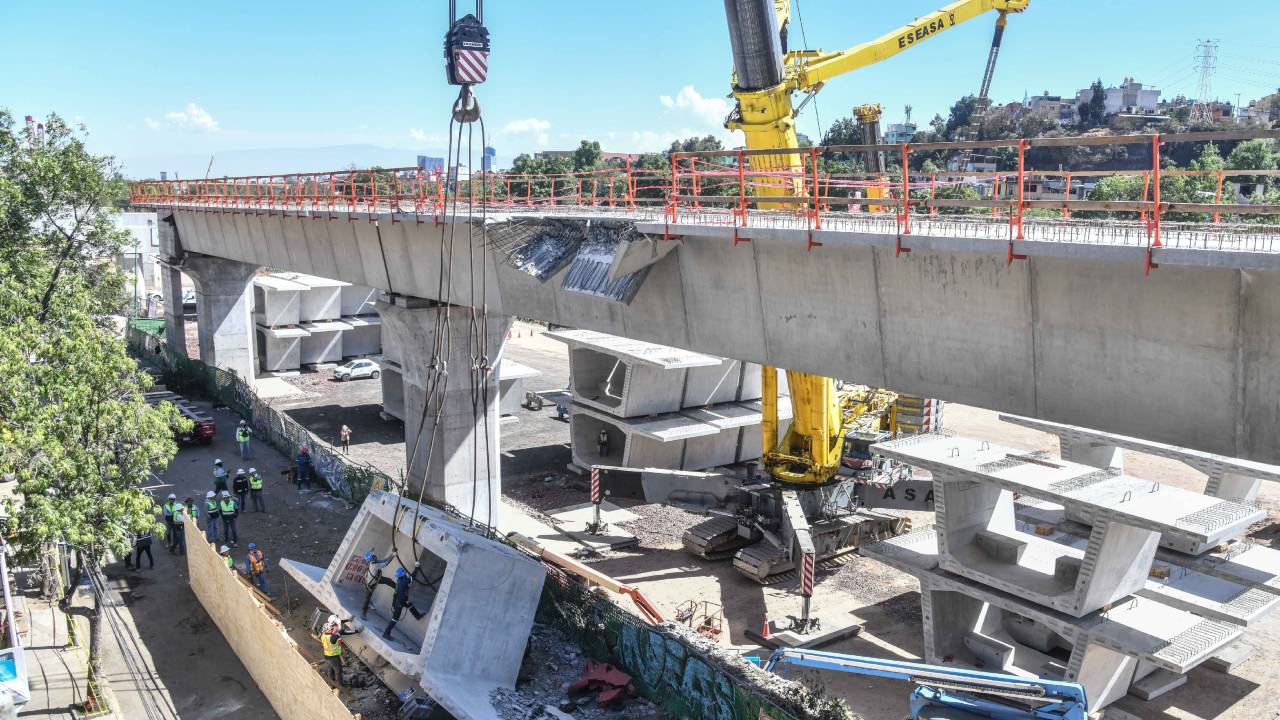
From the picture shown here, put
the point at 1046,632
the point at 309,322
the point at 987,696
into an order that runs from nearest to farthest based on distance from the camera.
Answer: the point at 987,696, the point at 1046,632, the point at 309,322

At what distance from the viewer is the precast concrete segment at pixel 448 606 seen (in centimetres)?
1459

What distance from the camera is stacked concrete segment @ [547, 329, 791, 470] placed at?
29219 mm

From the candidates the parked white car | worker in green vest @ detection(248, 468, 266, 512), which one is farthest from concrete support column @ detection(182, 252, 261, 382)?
worker in green vest @ detection(248, 468, 266, 512)

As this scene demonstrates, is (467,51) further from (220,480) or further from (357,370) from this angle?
(357,370)

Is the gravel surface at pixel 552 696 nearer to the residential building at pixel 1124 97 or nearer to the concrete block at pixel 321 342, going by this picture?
the concrete block at pixel 321 342

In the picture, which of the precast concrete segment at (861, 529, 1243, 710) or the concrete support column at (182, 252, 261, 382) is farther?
the concrete support column at (182, 252, 261, 382)

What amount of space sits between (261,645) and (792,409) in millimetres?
13326

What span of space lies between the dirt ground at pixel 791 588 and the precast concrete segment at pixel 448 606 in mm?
4958

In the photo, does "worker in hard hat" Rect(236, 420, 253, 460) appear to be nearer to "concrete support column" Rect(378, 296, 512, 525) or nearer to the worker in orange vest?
"concrete support column" Rect(378, 296, 512, 525)

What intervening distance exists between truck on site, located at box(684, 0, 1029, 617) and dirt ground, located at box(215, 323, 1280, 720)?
2.46 feet

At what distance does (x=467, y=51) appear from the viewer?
54.5ft

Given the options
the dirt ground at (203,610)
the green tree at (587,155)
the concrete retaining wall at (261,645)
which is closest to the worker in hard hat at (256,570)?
the dirt ground at (203,610)

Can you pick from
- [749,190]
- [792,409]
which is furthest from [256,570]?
[749,190]

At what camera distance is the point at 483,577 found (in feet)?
50.2
